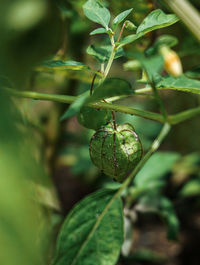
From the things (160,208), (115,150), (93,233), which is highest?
(115,150)

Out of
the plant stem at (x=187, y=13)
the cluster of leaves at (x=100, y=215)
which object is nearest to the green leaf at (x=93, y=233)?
the cluster of leaves at (x=100, y=215)

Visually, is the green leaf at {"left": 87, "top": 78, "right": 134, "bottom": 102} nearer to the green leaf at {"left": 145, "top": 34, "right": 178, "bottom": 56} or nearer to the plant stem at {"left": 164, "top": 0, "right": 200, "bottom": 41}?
the plant stem at {"left": 164, "top": 0, "right": 200, "bottom": 41}

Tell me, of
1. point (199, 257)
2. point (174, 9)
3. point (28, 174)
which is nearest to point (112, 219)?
point (174, 9)

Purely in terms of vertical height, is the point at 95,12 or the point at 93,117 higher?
the point at 95,12

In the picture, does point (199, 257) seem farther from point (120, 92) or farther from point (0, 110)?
point (0, 110)

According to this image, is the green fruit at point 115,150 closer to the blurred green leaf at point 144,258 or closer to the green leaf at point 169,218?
the green leaf at point 169,218

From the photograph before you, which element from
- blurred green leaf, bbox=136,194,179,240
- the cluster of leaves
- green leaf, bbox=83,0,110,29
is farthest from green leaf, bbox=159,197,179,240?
green leaf, bbox=83,0,110,29

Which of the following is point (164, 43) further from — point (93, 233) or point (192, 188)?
point (192, 188)

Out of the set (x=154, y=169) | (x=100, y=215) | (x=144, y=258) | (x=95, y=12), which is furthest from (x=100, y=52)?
(x=144, y=258)
